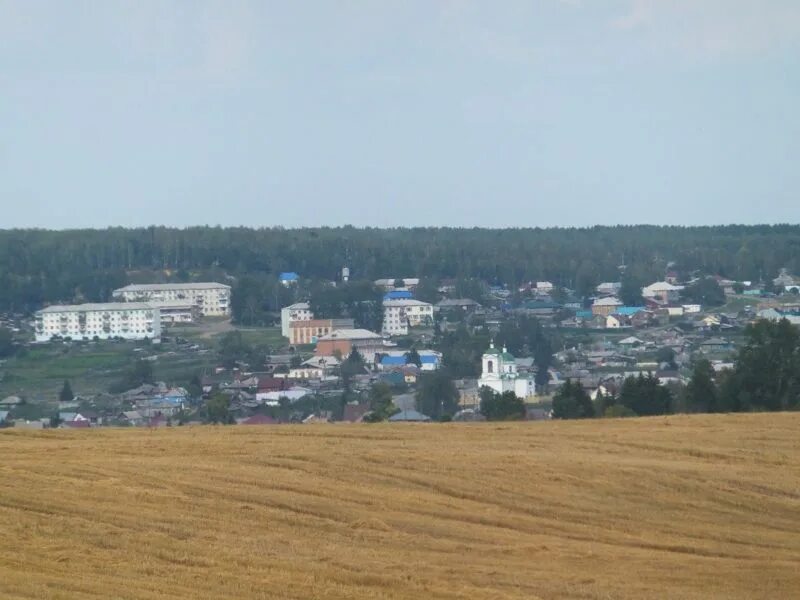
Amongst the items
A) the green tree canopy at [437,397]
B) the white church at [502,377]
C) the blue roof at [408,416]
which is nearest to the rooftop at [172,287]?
the white church at [502,377]

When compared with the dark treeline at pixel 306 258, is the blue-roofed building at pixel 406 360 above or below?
below

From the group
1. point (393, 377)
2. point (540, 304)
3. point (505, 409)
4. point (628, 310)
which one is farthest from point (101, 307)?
point (505, 409)

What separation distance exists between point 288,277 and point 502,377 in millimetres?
66131

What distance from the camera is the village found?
65.8 metres

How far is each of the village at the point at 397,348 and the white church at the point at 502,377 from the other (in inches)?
3.5

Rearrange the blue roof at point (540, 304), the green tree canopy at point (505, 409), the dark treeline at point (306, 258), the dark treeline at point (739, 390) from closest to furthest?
the dark treeline at point (739, 390) < the green tree canopy at point (505, 409) < the blue roof at point (540, 304) < the dark treeline at point (306, 258)

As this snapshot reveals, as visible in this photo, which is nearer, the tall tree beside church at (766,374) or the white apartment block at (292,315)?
the tall tree beside church at (766,374)

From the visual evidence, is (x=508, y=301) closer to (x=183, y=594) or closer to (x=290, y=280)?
(x=290, y=280)

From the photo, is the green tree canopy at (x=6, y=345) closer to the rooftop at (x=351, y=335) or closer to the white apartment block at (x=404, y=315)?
the rooftop at (x=351, y=335)

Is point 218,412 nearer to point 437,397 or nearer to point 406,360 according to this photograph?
point 437,397

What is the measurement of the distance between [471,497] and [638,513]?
7.22ft

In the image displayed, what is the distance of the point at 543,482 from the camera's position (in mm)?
22219

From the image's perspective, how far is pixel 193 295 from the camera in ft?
400

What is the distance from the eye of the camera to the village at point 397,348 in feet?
216
